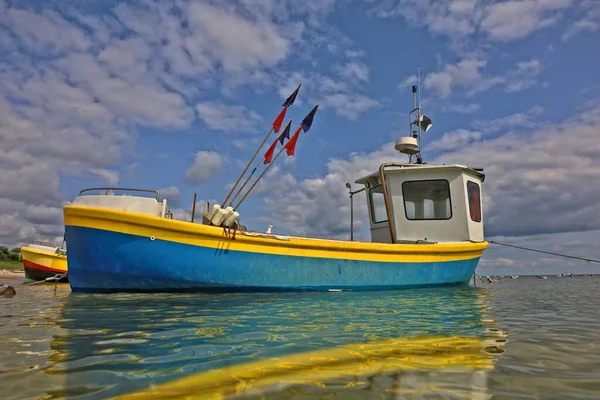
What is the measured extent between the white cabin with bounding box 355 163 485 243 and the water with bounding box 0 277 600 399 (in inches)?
219

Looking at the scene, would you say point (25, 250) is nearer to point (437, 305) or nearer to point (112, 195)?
point (112, 195)

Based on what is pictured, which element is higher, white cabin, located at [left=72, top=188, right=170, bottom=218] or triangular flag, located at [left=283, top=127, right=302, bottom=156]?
triangular flag, located at [left=283, top=127, right=302, bottom=156]

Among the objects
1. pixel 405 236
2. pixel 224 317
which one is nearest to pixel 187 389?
pixel 224 317

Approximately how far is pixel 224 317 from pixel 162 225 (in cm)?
285

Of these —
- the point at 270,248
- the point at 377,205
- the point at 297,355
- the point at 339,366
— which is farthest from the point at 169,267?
the point at 377,205

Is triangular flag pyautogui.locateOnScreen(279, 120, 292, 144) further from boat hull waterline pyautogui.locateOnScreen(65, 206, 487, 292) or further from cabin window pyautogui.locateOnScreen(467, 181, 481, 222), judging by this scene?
cabin window pyautogui.locateOnScreen(467, 181, 481, 222)

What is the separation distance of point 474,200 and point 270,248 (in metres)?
6.64

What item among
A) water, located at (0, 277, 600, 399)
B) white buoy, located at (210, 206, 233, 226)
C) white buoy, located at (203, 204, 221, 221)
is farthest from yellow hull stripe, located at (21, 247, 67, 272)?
water, located at (0, 277, 600, 399)

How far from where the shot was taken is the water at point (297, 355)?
2041 mm

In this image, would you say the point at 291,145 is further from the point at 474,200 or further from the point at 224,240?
the point at 474,200

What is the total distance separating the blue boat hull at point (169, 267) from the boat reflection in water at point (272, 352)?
165 centimetres

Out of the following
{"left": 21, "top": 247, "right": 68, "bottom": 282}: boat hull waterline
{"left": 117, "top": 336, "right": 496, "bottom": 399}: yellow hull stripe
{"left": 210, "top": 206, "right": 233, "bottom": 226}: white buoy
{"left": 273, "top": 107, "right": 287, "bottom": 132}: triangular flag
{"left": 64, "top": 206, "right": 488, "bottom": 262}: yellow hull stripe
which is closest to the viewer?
{"left": 117, "top": 336, "right": 496, "bottom": 399}: yellow hull stripe

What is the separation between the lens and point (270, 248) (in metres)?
7.73

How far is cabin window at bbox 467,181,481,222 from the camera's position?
10.8 meters
